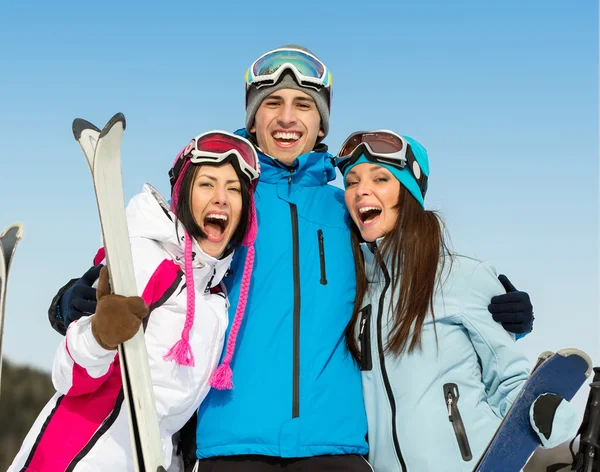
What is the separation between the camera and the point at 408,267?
329 cm

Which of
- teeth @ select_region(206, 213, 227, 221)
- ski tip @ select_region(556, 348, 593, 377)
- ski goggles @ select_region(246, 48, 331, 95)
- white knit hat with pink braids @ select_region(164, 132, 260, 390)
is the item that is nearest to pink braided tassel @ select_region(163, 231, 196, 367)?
white knit hat with pink braids @ select_region(164, 132, 260, 390)

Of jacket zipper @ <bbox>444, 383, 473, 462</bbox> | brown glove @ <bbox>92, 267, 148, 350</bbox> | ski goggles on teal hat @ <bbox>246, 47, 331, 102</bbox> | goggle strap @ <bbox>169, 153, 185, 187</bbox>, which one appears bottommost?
jacket zipper @ <bbox>444, 383, 473, 462</bbox>

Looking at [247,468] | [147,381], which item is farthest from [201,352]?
[247,468]

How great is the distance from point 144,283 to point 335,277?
0.99 metres

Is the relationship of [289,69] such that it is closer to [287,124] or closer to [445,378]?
[287,124]

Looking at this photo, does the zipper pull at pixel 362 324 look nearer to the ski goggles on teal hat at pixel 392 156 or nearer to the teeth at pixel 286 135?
the ski goggles on teal hat at pixel 392 156

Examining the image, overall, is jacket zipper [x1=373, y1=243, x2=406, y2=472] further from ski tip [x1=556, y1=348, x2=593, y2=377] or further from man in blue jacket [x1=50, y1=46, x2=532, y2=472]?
ski tip [x1=556, y1=348, x2=593, y2=377]

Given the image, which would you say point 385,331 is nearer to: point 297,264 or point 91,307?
point 297,264

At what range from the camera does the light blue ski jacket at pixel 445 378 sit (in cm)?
299

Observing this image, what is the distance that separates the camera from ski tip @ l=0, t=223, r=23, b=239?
11.7 ft

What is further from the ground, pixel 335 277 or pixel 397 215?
pixel 397 215

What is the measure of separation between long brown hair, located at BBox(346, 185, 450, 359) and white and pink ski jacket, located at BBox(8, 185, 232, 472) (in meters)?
0.80

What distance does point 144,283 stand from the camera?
280 cm

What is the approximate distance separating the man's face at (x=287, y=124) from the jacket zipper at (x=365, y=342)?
38.5 inches
